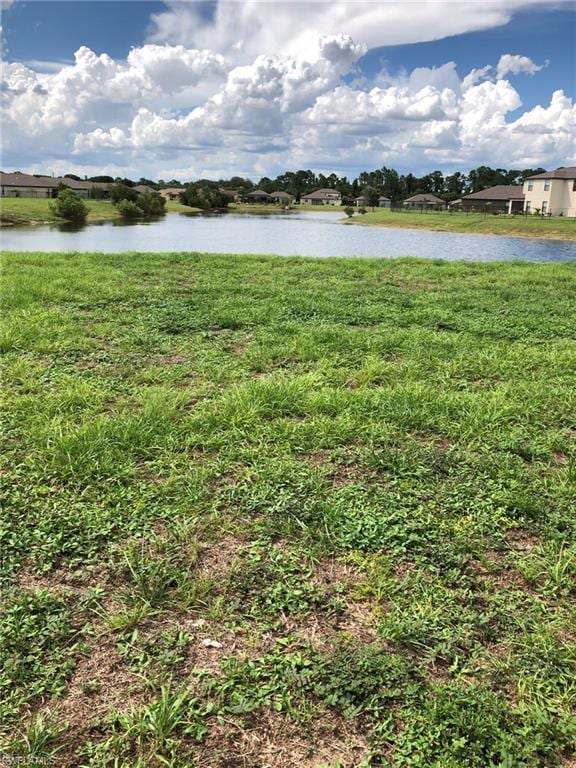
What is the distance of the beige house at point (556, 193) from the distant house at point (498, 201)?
6635 mm

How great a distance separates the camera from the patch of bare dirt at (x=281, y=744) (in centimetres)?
144

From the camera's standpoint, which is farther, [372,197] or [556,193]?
[372,197]

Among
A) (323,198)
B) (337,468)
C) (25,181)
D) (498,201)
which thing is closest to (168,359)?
(337,468)

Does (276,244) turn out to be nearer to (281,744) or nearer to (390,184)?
(281,744)

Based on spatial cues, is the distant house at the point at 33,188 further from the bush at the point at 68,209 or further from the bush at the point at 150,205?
the bush at the point at 68,209

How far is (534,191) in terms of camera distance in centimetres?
5597

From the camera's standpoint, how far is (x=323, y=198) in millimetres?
112312

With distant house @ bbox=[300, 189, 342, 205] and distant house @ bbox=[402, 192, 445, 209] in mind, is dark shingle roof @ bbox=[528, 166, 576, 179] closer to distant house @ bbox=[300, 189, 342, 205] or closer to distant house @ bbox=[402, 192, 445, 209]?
distant house @ bbox=[402, 192, 445, 209]

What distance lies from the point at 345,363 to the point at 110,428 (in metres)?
2.14

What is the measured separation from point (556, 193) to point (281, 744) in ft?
204

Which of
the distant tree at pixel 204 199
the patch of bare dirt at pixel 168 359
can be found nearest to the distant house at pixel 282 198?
the distant tree at pixel 204 199

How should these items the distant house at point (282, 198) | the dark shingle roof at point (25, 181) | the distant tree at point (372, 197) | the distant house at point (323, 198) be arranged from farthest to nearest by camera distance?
the distant house at point (323, 198) → the distant house at point (282, 198) → the distant tree at point (372, 197) → the dark shingle roof at point (25, 181)

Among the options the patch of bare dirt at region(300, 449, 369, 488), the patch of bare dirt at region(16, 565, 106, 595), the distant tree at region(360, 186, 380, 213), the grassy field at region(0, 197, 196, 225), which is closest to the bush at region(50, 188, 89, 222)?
the grassy field at region(0, 197, 196, 225)

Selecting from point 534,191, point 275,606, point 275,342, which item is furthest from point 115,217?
point 275,606
